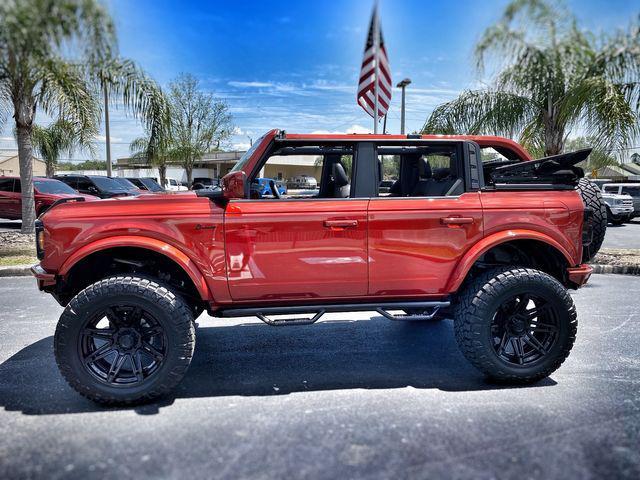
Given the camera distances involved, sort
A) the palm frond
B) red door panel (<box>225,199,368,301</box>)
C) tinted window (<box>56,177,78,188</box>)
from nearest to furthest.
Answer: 1. red door panel (<box>225,199,368,301</box>)
2. the palm frond
3. tinted window (<box>56,177,78,188</box>)

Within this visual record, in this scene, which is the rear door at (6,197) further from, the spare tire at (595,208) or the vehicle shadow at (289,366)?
the spare tire at (595,208)

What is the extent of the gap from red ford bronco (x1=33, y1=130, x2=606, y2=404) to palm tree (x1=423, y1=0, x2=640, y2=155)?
1179 millimetres

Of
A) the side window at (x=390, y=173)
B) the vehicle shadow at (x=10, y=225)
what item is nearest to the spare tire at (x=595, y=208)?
the side window at (x=390, y=173)

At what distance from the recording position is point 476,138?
13.0ft

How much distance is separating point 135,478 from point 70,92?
7960 mm

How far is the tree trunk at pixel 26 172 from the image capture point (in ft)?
32.2

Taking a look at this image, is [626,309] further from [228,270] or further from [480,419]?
[228,270]

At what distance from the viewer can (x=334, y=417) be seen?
2.94m

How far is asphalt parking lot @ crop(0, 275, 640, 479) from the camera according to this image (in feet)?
7.97

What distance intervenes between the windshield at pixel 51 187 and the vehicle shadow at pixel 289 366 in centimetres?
1034

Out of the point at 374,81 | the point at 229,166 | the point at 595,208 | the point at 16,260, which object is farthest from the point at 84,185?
the point at 595,208

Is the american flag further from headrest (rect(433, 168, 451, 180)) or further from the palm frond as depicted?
headrest (rect(433, 168, 451, 180))

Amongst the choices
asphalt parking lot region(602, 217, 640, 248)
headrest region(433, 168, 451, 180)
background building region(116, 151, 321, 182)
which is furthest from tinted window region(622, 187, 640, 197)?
headrest region(433, 168, 451, 180)

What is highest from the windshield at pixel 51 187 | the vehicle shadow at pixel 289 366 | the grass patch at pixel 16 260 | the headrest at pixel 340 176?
the headrest at pixel 340 176
